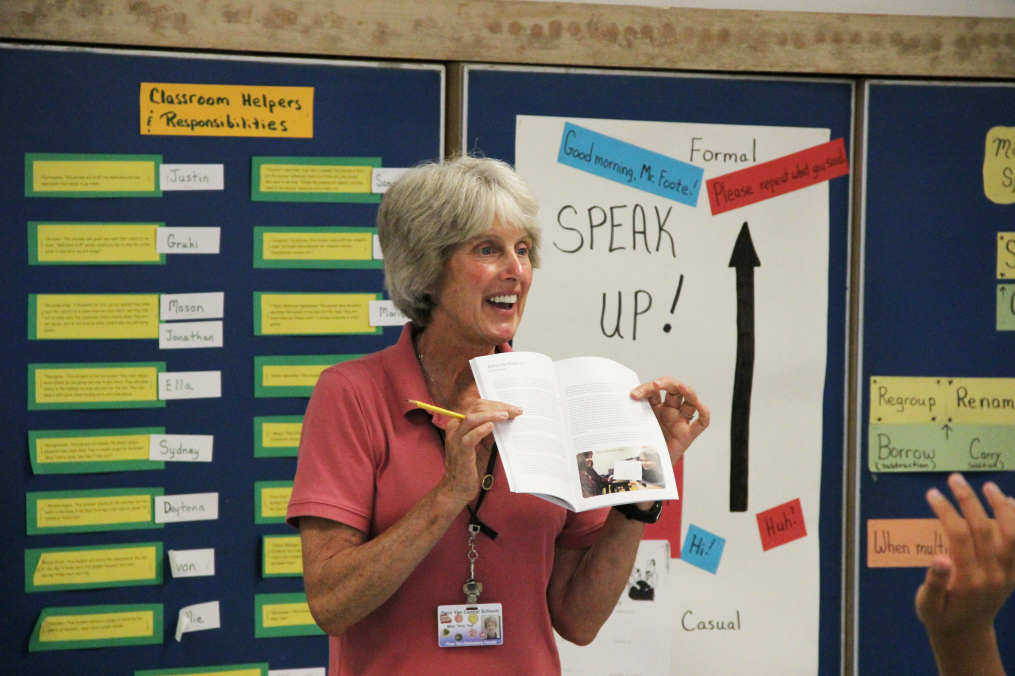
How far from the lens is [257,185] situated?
6.52 ft

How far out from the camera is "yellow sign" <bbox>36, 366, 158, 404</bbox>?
6.33ft

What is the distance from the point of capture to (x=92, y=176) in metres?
1.94

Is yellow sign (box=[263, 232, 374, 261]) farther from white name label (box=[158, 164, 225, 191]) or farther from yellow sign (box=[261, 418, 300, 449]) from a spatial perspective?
yellow sign (box=[261, 418, 300, 449])

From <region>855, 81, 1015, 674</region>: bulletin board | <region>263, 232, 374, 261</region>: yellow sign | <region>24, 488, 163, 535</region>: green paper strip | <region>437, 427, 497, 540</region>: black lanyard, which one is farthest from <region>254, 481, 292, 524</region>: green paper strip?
<region>855, 81, 1015, 674</region>: bulletin board

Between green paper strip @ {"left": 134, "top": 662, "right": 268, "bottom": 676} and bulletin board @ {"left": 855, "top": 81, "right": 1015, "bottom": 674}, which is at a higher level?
bulletin board @ {"left": 855, "top": 81, "right": 1015, "bottom": 674}

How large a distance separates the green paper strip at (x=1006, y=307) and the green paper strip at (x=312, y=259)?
5.18 feet

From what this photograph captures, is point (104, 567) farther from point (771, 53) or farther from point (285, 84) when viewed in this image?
point (771, 53)

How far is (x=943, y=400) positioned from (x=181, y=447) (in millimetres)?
1866

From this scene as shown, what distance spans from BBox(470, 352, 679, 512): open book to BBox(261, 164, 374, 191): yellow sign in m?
0.95

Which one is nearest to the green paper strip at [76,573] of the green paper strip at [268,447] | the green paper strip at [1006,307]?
the green paper strip at [268,447]

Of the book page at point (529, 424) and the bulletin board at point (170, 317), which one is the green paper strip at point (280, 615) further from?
the book page at point (529, 424)

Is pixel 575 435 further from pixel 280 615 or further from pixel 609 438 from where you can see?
pixel 280 615

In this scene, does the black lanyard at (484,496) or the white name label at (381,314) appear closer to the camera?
the black lanyard at (484,496)

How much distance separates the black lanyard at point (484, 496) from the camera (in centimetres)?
123
